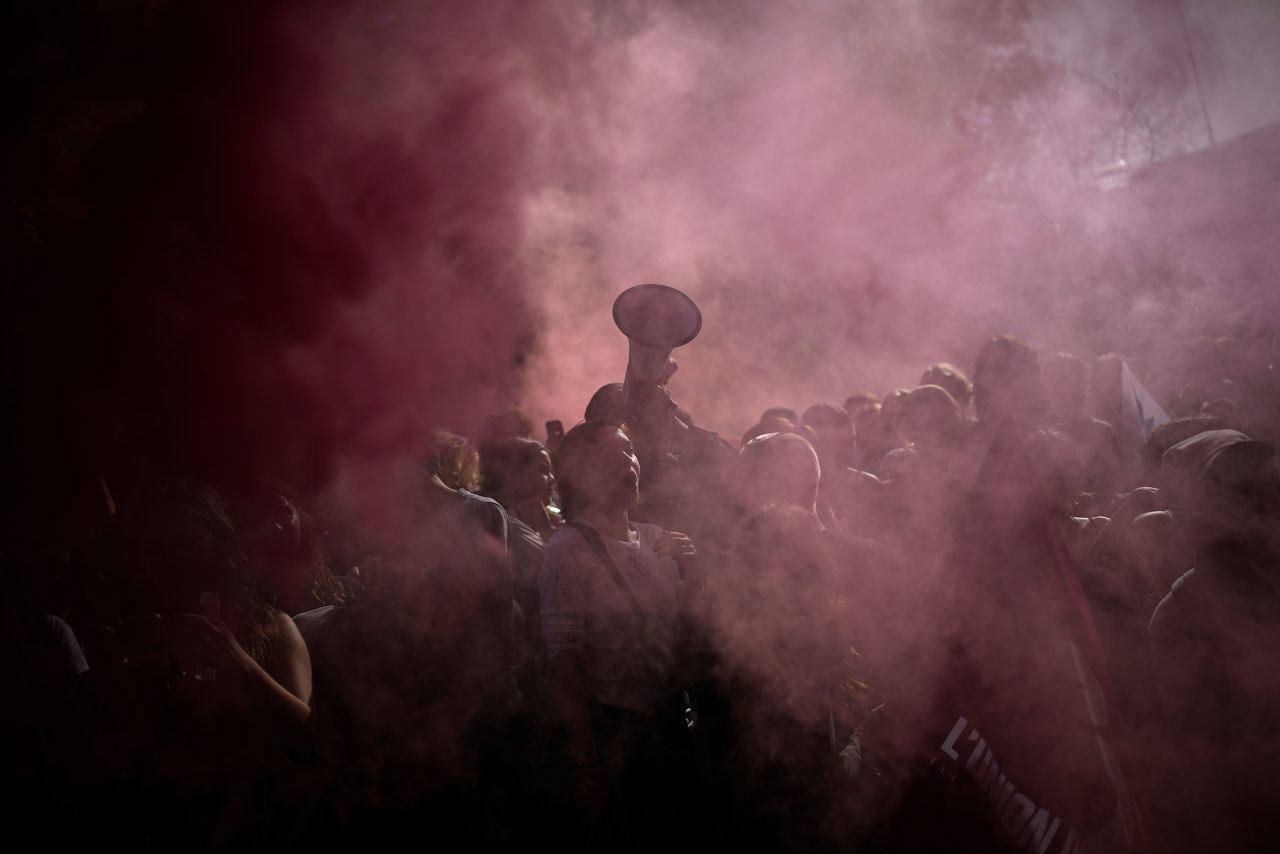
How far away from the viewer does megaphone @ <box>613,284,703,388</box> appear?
3.42 m

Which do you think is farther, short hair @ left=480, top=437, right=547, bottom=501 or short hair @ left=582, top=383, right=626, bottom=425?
short hair @ left=480, top=437, right=547, bottom=501

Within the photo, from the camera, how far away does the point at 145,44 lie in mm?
2068

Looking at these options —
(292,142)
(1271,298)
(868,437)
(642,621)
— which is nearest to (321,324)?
(292,142)

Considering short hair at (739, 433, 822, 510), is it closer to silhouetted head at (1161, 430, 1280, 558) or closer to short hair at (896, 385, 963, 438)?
short hair at (896, 385, 963, 438)

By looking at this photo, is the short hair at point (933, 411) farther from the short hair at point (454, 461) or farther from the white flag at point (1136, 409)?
the short hair at point (454, 461)

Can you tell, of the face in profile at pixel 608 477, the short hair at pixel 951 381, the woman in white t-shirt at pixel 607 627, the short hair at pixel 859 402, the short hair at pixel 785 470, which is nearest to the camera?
the woman in white t-shirt at pixel 607 627

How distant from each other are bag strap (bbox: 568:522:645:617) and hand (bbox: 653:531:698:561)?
23cm

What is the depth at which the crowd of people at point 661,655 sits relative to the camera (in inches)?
79.5

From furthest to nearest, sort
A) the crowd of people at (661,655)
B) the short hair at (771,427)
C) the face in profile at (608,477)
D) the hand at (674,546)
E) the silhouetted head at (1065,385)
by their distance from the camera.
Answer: the silhouetted head at (1065,385) < the short hair at (771,427) < the hand at (674,546) < the face in profile at (608,477) < the crowd of people at (661,655)

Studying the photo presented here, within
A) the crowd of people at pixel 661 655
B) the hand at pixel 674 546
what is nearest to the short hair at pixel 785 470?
the crowd of people at pixel 661 655

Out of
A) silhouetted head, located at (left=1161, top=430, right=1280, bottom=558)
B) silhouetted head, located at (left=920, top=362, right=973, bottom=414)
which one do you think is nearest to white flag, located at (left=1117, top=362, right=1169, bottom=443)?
silhouetted head, located at (left=920, top=362, right=973, bottom=414)

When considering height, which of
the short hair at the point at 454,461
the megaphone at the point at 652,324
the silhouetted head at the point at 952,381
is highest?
the silhouetted head at the point at 952,381

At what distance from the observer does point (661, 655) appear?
265 centimetres

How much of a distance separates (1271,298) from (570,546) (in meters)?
5.88
